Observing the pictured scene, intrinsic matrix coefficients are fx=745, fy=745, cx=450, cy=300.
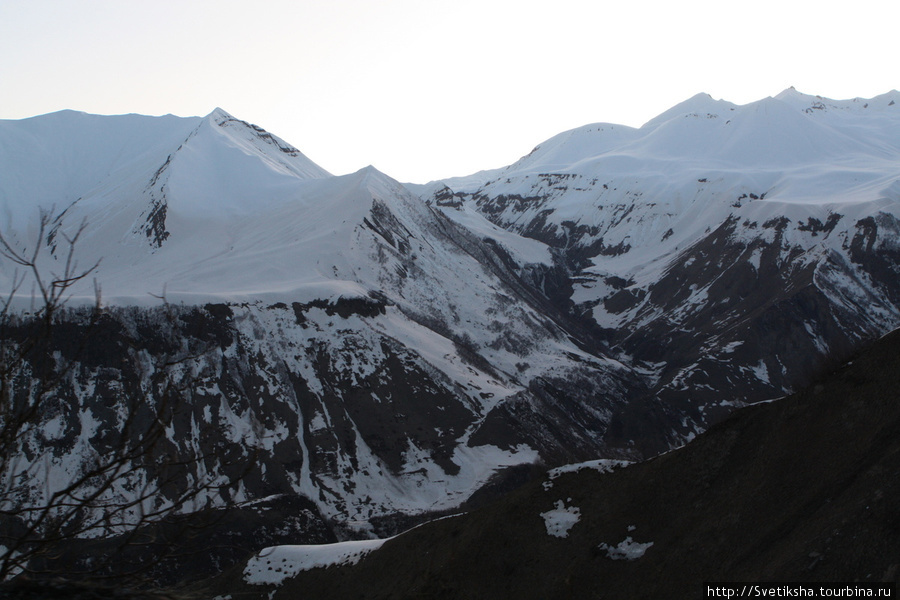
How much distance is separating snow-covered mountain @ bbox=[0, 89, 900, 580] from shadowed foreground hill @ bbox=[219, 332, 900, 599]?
14255mm

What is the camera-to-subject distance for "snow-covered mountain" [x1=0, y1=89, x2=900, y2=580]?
7375 centimetres

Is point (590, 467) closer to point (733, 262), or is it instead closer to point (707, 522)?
point (707, 522)

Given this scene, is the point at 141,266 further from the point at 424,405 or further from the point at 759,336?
the point at 759,336

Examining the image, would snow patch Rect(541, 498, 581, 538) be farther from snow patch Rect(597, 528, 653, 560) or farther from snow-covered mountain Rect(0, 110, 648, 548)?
snow-covered mountain Rect(0, 110, 648, 548)

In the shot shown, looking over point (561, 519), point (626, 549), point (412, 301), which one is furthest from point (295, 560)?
point (412, 301)

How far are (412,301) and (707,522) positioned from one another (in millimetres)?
80345

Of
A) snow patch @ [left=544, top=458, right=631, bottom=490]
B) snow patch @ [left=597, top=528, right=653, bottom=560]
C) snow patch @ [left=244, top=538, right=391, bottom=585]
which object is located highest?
snow patch @ [left=544, top=458, right=631, bottom=490]

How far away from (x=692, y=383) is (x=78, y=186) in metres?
124

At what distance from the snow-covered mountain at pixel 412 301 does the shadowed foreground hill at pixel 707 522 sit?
14255 millimetres

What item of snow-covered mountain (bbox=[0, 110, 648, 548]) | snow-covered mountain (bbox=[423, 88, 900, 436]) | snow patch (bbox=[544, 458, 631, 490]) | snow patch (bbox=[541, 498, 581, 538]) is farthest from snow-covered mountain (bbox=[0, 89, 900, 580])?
snow patch (bbox=[541, 498, 581, 538])

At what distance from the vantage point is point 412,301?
4178 inches

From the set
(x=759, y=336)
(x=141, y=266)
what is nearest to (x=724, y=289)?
(x=759, y=336)

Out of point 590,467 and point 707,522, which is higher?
point 590,467

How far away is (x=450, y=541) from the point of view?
108ft
